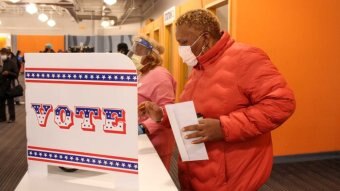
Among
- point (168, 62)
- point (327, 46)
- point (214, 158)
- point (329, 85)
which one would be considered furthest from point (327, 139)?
point (168, 62)

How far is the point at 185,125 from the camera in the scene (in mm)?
1480

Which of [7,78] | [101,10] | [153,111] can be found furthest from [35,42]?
[153,111]

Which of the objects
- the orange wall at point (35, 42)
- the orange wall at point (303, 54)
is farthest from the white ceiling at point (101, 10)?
the orange wall at point (303, 54)

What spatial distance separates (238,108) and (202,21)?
403 mm

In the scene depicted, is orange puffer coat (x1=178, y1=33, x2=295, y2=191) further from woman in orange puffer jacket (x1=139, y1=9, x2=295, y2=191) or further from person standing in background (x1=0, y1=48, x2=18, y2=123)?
person standing in background (x1=0, y1=48, x2=18, y2=123)

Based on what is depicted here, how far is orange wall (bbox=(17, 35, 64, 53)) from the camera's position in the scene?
20.0 metres

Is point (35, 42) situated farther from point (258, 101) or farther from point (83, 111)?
point (258, 101)

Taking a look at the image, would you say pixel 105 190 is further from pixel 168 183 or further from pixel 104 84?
pixel 104 84

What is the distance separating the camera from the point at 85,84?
143 centimetres

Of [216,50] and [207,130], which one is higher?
[216,50]

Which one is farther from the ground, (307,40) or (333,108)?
(307,40)

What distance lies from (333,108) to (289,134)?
73 cm

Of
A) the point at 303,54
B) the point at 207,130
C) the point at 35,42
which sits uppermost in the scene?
the point at 35,42

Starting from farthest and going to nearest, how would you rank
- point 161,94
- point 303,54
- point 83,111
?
1. point 303,54
2. point 161,94
3. point 83,111
